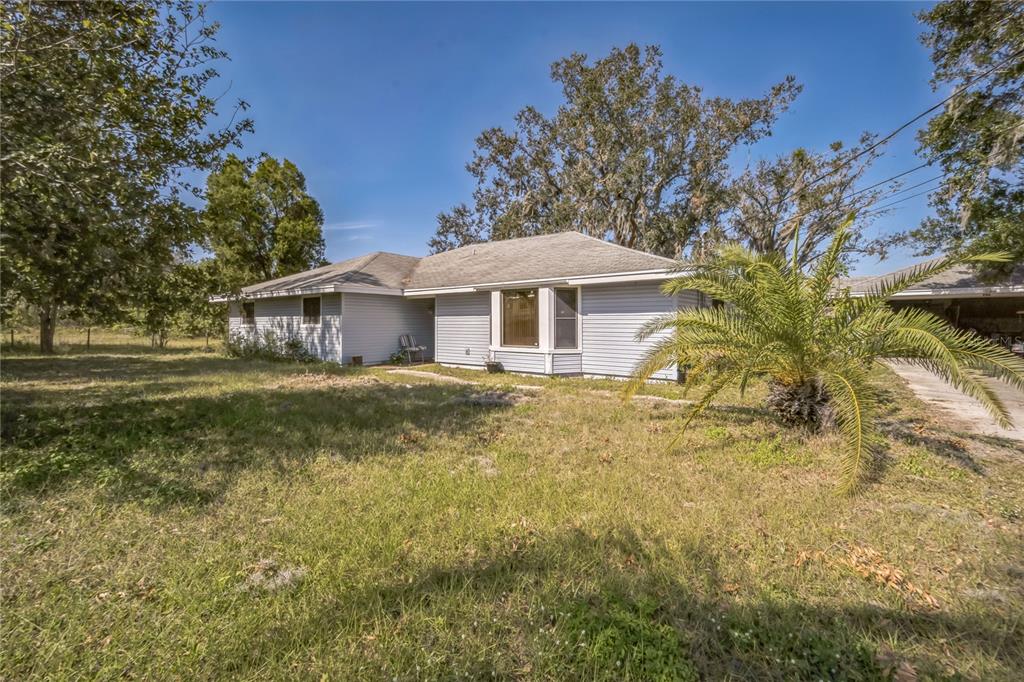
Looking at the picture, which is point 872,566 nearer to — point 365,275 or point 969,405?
point 969,405

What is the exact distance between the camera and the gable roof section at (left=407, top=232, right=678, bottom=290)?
1111cm

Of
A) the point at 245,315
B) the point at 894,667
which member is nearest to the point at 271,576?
the point at 894,667

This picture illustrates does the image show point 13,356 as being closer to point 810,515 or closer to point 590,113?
point 810,515

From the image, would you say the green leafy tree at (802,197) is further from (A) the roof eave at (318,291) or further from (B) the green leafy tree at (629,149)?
(A) the roof eave at (318,291)

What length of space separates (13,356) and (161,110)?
18.2 meters

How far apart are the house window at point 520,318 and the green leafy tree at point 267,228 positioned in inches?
649

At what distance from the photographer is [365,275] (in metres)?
15.8

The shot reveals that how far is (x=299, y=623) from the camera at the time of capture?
2.27 meters

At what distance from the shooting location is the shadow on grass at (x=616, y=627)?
2039mm

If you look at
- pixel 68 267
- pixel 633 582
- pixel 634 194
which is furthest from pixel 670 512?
A: pixel 634 194

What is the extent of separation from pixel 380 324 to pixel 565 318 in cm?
733

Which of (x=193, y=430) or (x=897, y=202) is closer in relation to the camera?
(x=193, y=430)

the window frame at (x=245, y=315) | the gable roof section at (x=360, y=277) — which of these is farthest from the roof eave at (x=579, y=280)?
the window frame at (x=245, y=315)

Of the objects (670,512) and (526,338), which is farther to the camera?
(526,338)
